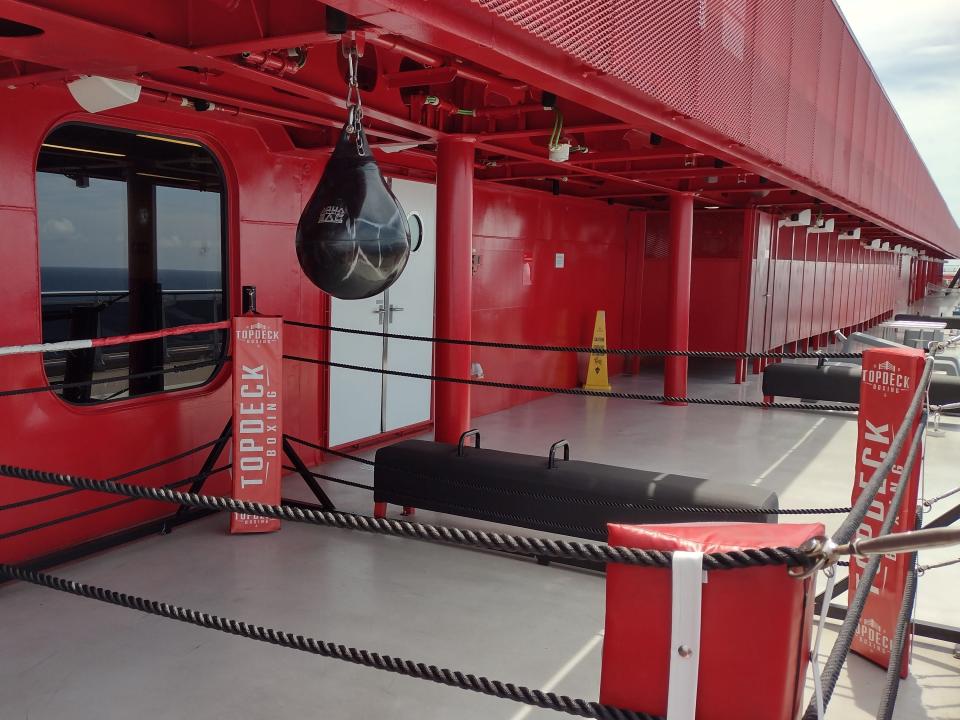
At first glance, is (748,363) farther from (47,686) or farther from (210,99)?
(47,686)

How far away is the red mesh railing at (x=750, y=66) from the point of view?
325 cm

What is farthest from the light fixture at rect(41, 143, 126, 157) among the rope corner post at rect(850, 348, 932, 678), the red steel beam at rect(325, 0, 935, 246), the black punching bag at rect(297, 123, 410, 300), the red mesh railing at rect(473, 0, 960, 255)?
the rope corner post at rect(850, 348, 932, 678)

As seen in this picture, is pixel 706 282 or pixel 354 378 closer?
pixel 354 378

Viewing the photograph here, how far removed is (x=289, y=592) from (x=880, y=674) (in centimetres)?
279

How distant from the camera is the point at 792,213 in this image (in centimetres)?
1202

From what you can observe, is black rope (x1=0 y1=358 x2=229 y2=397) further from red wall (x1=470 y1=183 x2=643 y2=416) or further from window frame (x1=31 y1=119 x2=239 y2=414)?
red wall (x1=470 y1=183 x2=643 y2=416)

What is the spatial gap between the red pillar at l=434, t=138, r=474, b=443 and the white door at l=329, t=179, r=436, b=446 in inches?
53.7

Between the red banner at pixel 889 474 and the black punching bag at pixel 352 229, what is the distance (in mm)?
2103

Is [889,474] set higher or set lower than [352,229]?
lower

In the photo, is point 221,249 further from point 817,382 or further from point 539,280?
point 817,382

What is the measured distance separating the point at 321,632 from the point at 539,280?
7063 millimetres

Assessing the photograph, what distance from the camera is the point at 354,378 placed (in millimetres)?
7082

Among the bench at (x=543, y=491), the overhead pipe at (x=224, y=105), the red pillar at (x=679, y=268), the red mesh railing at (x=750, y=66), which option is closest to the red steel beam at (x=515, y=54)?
the red mesh railing at (x=750, y=66)

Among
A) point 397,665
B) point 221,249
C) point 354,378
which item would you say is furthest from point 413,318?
point 397,665
